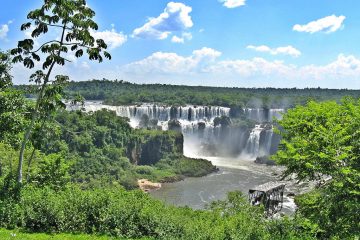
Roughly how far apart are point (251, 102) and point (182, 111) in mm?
27626

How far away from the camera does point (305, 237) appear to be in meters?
14.6

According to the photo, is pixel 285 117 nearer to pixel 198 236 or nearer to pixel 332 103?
pixel 332 103

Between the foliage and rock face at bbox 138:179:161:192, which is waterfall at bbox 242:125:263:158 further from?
the foliage

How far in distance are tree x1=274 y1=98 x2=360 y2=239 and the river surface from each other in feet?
124

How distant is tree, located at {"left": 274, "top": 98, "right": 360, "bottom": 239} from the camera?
1304cm

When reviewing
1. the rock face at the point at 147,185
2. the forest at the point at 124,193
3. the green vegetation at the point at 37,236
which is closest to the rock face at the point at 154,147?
the rock face at the point at 147,185

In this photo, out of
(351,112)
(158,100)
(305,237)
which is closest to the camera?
(305,237)

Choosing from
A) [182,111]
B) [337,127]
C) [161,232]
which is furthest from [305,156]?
[182,111]

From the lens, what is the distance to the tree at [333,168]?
1304 cm

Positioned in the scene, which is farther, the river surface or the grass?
the river surface

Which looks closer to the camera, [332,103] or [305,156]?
[305,156]

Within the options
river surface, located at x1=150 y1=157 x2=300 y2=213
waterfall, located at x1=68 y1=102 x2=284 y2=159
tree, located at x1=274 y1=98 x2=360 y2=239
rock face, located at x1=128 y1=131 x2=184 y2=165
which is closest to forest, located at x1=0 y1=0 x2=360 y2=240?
tree, located at x1=274 y1=98 x2=360 y2=239

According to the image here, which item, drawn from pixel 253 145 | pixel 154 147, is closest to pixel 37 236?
pixel 154 147

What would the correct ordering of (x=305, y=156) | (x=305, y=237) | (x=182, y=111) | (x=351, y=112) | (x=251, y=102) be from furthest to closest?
(x=251, y=102)
(x=182, y=111)
(x=351, y=112)
(x=305, y=237)
(x=305, y=156)
